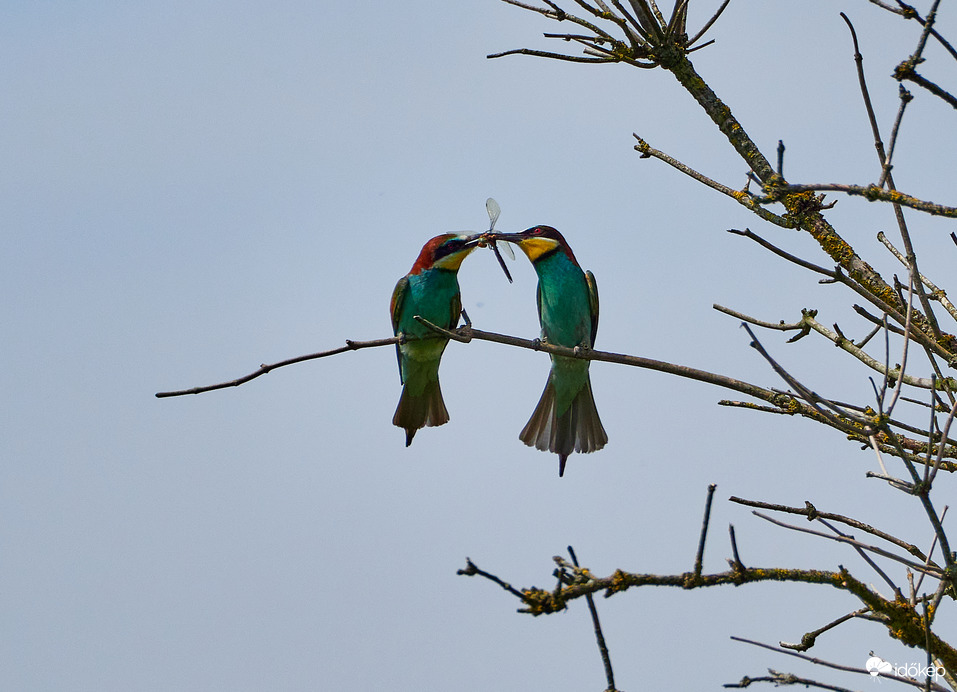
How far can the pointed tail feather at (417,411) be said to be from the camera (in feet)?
20.4

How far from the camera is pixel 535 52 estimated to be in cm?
364

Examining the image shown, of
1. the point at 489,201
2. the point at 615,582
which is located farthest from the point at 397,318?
the point at 615,582

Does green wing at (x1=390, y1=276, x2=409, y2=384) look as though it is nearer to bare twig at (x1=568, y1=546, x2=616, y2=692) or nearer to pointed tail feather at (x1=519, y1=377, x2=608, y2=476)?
pointed tail feather at (x1=519, y1=377, x2=608, y2=476)

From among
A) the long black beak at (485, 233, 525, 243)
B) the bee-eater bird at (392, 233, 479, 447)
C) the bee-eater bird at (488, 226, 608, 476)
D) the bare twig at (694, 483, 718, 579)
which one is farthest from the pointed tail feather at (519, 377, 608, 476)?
the bare twig at (694, 483, 718, 579)

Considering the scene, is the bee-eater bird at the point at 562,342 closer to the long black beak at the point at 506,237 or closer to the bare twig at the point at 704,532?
the long black beak at the point at 506,237

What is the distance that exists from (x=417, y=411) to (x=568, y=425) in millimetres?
1003

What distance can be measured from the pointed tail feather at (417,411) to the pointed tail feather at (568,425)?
72 cm

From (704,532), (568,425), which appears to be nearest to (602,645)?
(704,532)

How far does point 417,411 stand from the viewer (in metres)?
6.25

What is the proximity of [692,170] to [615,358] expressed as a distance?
719 mm

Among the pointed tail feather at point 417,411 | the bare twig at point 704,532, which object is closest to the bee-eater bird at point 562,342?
the pointed tail feather at point 417,411

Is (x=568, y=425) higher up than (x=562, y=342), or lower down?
lower down

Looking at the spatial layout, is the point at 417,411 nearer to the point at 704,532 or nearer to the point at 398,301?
the point at 398,301

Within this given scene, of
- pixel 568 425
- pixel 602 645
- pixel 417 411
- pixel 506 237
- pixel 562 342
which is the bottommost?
pixel 602 645
